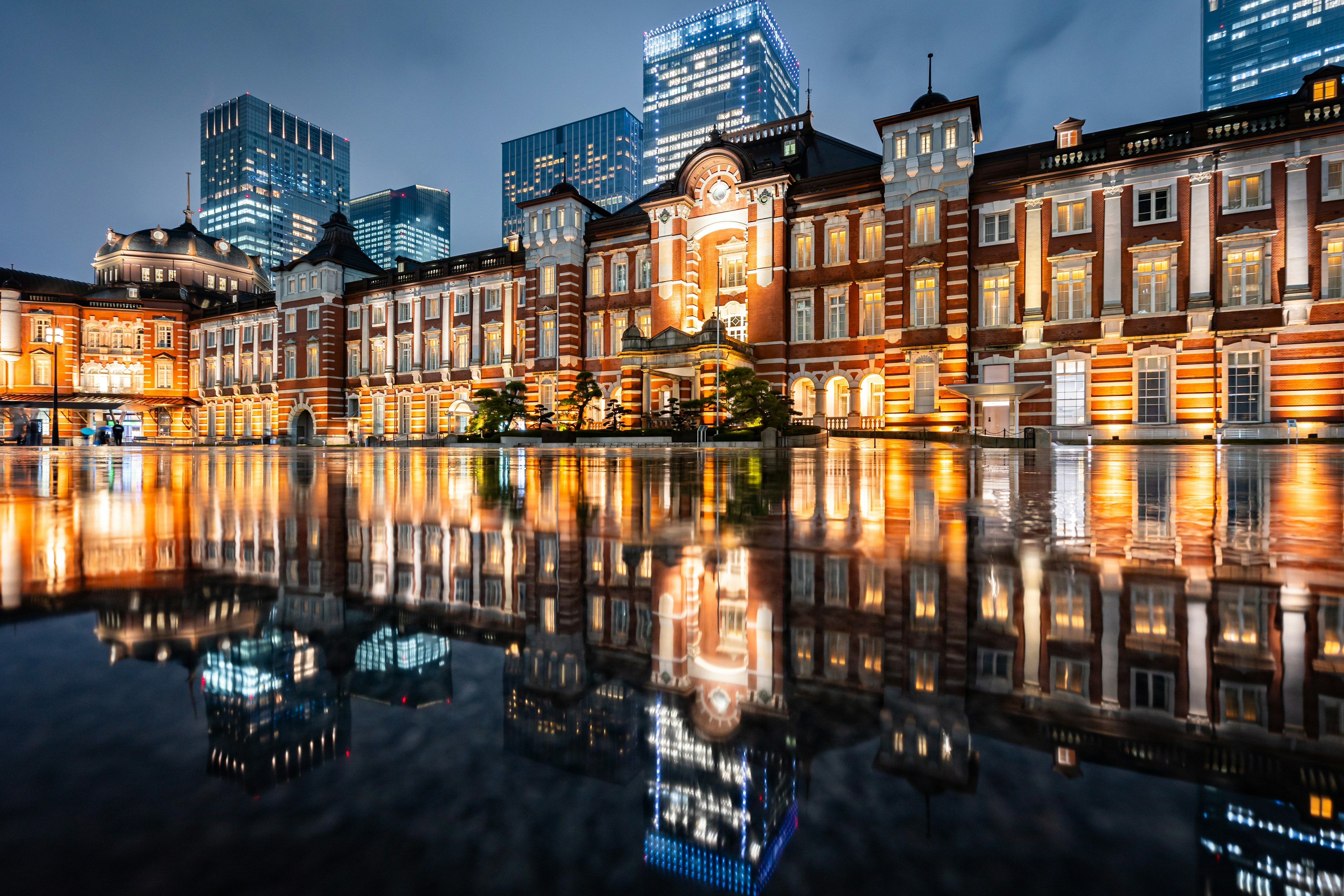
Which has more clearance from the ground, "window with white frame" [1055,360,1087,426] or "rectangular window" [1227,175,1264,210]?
"rectangular window" [1227,175,1264,210]

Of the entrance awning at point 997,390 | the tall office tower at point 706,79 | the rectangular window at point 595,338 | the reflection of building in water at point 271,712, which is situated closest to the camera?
the reflection of building in water at point 271,712

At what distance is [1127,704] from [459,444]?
38.6m

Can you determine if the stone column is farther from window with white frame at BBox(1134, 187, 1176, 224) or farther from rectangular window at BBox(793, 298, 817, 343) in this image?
rectangular window at BBox(793, 298, 817, 343)

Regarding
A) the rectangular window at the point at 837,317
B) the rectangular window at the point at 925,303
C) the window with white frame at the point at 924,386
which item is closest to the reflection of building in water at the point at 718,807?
the window with white frame at the point at 924,386

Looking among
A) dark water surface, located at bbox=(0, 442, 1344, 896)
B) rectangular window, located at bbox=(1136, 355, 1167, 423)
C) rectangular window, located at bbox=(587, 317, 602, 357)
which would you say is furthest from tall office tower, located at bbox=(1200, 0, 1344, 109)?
dark water surface, located at bbox=(0, 442, 1344, 896)

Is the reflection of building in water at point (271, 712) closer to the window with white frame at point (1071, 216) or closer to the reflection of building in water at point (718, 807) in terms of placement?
the reflection of building in water at point (718, 807)

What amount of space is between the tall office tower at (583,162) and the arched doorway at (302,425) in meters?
96.0

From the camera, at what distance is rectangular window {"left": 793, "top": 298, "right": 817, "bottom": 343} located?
104ft

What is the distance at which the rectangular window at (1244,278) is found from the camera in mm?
24484

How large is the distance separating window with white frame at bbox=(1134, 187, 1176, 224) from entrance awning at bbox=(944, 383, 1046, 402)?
24.5ft

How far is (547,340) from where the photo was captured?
38750mm

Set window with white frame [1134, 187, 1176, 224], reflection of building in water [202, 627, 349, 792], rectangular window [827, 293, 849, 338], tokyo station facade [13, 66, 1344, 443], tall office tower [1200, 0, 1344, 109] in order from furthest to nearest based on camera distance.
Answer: tall office tower [1200, 0, 1344, 109], rectangular window [827, 293, 849, 338], window with white frame [1134, 187, 1176, 224], tokyo station facade [13, 66, 1344, 443], reflection of building in water [202, 627, 349, 792]

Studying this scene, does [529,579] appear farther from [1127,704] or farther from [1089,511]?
[1089,511]

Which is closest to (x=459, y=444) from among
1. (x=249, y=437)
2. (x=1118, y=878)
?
(x=249, y=437)
